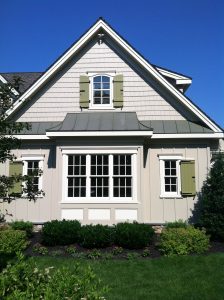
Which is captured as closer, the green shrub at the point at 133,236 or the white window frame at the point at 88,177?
the green shrub at the point at 133,236

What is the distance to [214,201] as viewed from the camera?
1388 cm

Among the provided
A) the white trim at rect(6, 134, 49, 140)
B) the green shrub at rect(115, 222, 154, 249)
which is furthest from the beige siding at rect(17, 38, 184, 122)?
the green shrub at rect(115, 222, 154, 249)

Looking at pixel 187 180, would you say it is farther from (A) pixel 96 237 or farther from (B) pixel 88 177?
(A) pixel 96 237

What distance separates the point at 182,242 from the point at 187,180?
11.5 ft

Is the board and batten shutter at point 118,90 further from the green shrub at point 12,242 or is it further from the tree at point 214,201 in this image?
the green shrub at point 12,242

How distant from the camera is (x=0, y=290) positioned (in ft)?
15.8

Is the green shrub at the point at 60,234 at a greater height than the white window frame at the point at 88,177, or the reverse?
the white window frame at the point at 88,177

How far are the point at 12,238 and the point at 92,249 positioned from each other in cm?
256

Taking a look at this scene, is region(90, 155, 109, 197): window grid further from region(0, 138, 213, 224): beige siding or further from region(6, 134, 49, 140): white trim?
region(6, 134, 49, 140): white trim

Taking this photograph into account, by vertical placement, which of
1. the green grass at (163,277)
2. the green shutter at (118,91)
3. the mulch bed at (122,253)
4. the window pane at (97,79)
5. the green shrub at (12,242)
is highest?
the window pane at (97,79)

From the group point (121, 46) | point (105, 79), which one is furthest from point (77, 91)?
point (121, 46)

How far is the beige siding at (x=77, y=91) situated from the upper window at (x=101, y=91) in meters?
0.38

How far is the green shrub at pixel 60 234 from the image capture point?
12758mm

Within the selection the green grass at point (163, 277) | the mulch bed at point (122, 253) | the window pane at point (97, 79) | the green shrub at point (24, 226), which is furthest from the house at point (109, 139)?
the green grass at point (163, 277)
